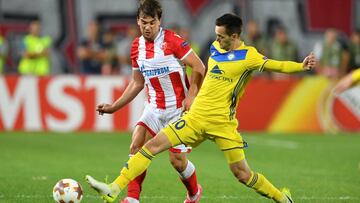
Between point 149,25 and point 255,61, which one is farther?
point 149,25

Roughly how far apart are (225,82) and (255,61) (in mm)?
367

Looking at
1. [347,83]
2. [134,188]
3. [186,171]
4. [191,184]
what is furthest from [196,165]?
[347,83]

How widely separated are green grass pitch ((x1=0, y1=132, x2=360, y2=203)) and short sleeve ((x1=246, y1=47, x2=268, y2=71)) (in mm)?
1910

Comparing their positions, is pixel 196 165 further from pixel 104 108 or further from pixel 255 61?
pixel 255 61

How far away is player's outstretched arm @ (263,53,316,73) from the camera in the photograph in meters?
8.50

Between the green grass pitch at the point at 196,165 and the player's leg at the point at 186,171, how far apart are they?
0.32 m

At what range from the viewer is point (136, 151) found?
9500 millimetres

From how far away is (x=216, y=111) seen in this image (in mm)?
8953

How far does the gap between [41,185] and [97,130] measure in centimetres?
960

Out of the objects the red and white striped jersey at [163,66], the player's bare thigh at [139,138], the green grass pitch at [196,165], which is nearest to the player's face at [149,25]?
the red and white striped jersey at [163,66]

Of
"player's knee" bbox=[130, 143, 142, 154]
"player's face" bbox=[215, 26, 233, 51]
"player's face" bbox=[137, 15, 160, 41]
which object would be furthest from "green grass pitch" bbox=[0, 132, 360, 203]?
"player's face" bbox=[215, 26, 233, 51]

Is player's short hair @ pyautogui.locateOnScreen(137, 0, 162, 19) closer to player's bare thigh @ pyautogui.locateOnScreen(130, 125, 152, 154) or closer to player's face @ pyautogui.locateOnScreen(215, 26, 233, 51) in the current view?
player's face @ pyautogui.locateOnScreen(215, 26, 233, 51)

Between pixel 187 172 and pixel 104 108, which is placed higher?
pixel 104 108

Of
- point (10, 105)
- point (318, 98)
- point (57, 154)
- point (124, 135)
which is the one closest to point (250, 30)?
point (318, 98)
